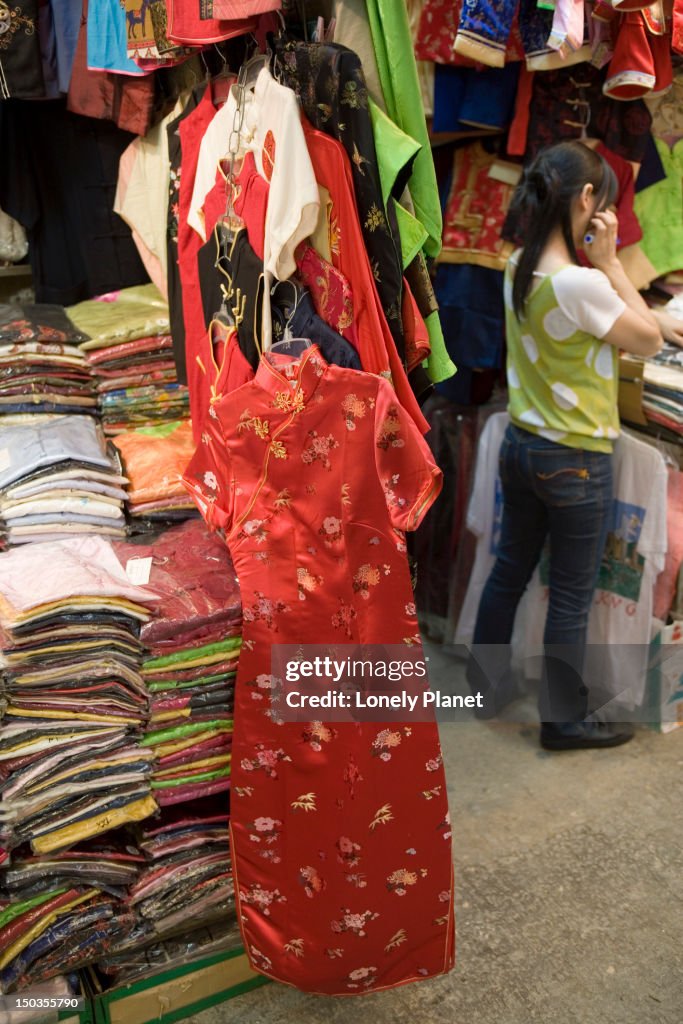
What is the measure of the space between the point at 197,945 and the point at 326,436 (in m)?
1.14

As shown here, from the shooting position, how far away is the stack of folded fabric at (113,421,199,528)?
216cm

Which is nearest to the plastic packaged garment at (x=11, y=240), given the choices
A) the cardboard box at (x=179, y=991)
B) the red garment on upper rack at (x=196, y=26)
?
the red garment on upper rack at (x=196, y=26)

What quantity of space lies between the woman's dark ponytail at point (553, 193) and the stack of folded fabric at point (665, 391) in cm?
48

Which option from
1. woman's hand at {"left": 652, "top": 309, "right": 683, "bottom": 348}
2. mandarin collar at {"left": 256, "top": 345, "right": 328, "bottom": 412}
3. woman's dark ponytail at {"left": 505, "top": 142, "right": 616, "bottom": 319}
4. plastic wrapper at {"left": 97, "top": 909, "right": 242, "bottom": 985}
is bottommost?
plastic wrapper at {"left": 97, "top": 909, "right": 242, "bottom": 985}

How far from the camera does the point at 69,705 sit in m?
1.72

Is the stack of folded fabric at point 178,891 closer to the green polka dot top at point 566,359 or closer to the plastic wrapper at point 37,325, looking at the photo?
the plastic wrapper at point 37,325

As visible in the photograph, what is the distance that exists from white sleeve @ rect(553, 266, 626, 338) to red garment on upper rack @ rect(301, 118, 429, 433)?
91 cm

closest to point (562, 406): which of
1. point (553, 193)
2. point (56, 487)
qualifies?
point (553, 193)

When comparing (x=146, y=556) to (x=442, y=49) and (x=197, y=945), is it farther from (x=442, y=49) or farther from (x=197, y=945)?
(x=442, y=49)

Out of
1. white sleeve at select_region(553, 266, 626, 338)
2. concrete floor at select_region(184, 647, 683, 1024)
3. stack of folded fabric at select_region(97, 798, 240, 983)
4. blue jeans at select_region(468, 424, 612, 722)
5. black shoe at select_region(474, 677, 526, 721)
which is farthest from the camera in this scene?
black shoe at select_region(474, 677, 526, 721)

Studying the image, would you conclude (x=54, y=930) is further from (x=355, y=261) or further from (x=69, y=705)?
(x=355, y=261)

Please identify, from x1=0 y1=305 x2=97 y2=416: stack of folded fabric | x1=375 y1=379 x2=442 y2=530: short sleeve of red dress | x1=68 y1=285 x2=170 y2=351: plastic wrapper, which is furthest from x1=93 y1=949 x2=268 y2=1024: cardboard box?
x1=68 y1=285 x2=170 y2=351: plastic wrapper

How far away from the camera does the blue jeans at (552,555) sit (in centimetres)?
262
